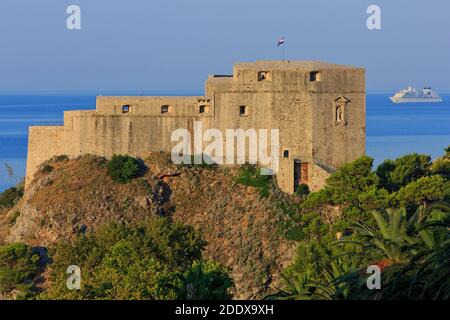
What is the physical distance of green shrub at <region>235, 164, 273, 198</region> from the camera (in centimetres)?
5781

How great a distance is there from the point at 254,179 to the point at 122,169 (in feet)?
16.7

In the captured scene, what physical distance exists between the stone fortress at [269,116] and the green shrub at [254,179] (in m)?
0.51

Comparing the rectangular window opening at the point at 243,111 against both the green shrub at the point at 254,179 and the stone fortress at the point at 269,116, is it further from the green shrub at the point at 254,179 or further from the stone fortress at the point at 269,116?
the green shrub at the point at 254,179

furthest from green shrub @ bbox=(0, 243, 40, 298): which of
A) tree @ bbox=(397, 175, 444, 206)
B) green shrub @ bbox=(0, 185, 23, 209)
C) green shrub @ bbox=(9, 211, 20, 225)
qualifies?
tree @ bbox=(397, 175, 444, 206)

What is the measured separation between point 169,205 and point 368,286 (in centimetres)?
2939

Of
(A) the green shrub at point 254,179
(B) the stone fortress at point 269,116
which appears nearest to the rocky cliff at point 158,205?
(A) the green shrub at point 254,179

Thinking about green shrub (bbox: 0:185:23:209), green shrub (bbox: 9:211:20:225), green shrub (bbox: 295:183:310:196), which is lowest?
green shrub (bbox: 9:211:20:225)

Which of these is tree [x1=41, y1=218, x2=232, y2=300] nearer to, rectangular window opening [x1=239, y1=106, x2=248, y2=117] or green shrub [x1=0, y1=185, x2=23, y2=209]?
rectangular window opening [x1=239, y1=106, x2=248, y2=117]

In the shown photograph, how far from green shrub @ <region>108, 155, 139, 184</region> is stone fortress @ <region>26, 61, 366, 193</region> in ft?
1.78

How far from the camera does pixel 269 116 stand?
58094 millimetres

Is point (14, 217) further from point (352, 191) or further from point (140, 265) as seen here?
point (140, 265)

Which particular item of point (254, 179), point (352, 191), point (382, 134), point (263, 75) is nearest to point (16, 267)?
point (254, 179)

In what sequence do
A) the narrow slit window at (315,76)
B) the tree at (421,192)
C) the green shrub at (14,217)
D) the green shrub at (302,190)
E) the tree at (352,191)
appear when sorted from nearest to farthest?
the tree at (421,192) < the tree at (352,191) < the green shrub at (302,190) < the narrow slit window at (315,76) < the green shrub at (14,217)

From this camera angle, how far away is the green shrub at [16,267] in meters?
54.5
